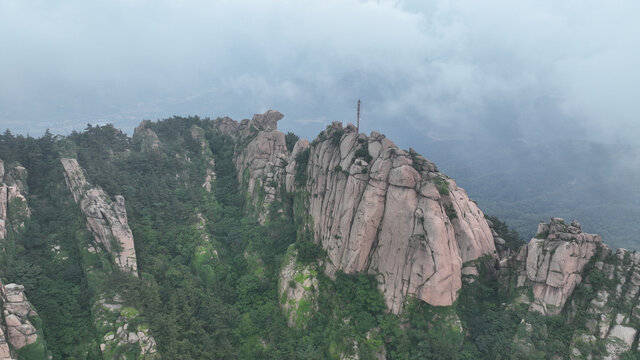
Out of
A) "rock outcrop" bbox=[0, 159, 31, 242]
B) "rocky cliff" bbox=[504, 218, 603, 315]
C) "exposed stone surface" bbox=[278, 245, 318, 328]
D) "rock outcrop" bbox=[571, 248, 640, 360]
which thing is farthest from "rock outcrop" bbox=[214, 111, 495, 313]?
"rock outcrop" bbox=[0, 159, 31, 242]

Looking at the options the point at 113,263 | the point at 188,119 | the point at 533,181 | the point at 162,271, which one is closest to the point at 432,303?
the point at 162,271

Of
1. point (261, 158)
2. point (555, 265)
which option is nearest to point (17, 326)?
point (261, 158)

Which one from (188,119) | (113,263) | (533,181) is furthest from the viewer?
(533,181)

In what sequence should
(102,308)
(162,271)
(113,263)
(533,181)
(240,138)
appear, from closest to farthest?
(102,308) < (113,263) < (162,271) < (240,138) < (533,181)

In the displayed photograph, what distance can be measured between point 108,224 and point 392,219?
132 feet

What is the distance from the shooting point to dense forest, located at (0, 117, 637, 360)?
123 feet

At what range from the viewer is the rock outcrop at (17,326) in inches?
1210

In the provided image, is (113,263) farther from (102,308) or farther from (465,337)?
(465,337)

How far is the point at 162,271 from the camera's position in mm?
48562

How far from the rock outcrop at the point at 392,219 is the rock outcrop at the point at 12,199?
39.9 metres

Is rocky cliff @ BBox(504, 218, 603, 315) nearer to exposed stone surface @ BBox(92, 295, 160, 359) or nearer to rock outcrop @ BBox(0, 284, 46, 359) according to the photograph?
exposed stone surface @ BBox(92, 295, 160, 359)

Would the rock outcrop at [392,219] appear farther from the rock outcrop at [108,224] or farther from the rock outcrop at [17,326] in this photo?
the rock outcrop at [17,326]

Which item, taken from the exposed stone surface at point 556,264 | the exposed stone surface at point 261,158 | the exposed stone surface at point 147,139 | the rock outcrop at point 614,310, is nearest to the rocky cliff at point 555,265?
the exposed stone surface at point 556,264

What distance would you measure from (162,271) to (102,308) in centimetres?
1021
